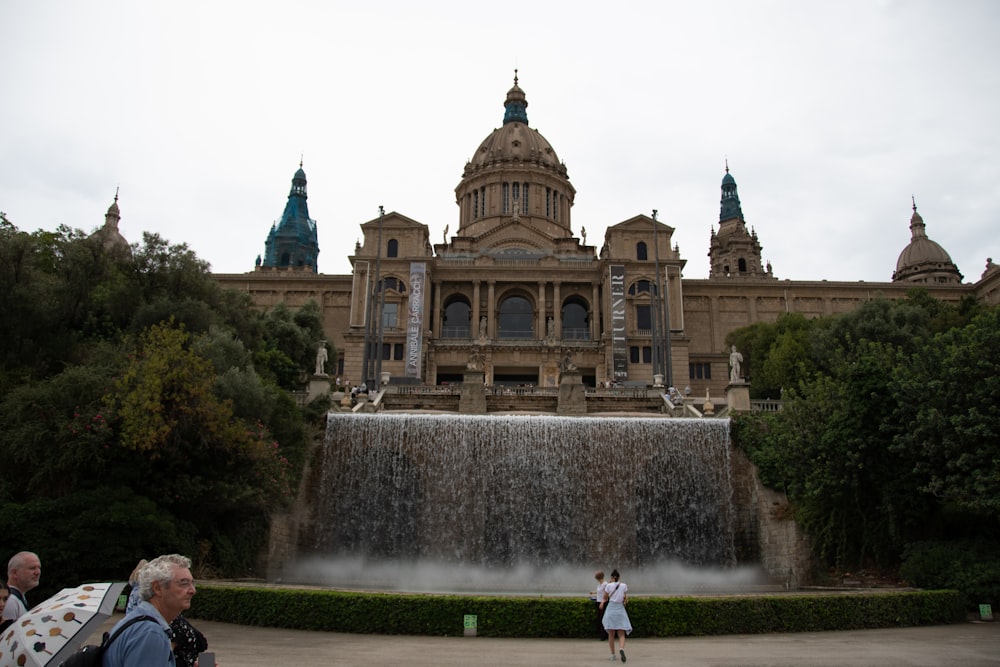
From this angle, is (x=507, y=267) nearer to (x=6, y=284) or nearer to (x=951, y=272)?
(x=6, y=284)

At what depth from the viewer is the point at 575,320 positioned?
56.3 metres

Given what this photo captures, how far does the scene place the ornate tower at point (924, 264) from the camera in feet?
255

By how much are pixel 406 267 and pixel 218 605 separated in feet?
137

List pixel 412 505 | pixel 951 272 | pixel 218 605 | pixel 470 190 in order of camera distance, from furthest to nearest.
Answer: pixel 951 272 → pixel 470 190 → pixel 412 505 → pixel 218 605

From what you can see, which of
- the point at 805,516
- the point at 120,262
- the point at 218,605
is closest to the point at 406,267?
the point at 120,262

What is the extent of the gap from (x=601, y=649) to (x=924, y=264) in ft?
266

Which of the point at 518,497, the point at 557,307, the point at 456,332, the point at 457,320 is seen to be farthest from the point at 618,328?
the point at 518,497

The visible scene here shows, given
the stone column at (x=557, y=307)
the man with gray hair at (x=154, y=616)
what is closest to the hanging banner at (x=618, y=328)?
the stone column at (x=557, y=307)

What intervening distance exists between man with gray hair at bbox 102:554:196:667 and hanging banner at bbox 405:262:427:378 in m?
41.8

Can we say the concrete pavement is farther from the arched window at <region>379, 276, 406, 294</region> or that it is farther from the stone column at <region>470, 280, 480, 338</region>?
the arched window at <region>379, 276, 406, 294</region>

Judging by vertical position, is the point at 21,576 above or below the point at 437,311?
below

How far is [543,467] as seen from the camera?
2502 centimetres

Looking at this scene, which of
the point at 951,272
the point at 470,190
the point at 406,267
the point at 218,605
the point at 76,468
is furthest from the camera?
the point at 951,272

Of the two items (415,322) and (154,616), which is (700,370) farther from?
(154,616)
